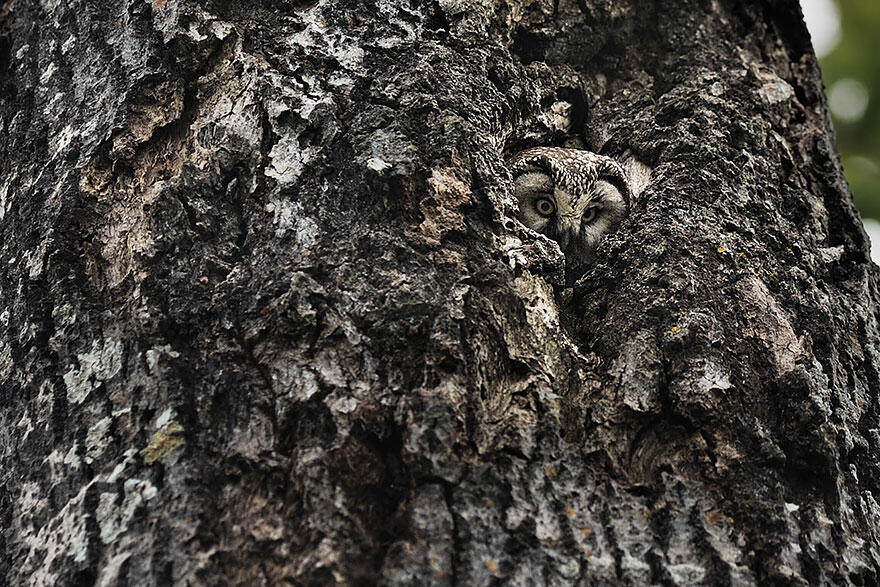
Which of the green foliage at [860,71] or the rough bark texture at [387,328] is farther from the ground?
the rough bark texture at [387,328]

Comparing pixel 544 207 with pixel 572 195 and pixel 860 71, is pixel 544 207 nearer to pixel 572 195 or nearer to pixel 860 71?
pixel 572 195

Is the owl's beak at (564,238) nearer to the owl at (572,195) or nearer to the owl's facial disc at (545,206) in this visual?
the owl at (572,195)

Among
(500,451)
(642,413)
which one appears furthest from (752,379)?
(500,451)

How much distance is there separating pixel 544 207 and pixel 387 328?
4.85ft

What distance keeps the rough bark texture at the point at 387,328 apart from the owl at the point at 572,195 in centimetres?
21

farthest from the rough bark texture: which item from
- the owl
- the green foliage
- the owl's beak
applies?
the green foliage

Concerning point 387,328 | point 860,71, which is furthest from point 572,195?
point 860,71

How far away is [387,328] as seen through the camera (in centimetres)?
162

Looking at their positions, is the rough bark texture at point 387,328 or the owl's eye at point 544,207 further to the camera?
the owl's eye at point 544,207

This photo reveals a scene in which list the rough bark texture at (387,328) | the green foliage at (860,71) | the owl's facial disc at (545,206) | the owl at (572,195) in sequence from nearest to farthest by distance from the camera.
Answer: the rough bark texture at (387,328) < the owl at (572,195) < the owl's facial disc at (545,206) < the green foliage at (860,71)

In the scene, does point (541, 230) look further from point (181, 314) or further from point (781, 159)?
point (181, 314)

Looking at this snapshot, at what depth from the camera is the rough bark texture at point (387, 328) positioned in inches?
58.2

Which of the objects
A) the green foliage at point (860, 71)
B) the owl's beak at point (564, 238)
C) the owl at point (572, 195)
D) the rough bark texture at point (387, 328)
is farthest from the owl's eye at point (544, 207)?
the green foliage at point (860, 71)

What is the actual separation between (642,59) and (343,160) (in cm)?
111
